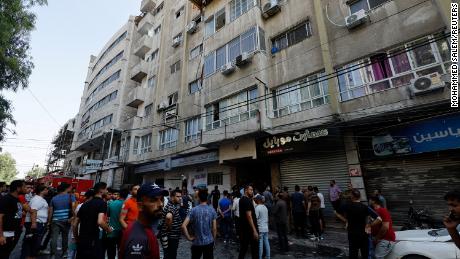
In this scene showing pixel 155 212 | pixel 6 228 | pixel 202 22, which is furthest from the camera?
pixel 202 22

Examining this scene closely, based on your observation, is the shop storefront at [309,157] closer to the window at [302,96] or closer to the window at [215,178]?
the window at [302,96]

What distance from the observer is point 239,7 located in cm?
1584

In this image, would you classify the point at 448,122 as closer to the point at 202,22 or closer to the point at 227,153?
the point at 227,153

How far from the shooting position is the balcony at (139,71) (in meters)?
26.0

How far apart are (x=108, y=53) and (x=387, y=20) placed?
36146 millimetres

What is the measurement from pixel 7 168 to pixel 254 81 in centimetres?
8619

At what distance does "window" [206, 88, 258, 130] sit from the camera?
43.9 ft

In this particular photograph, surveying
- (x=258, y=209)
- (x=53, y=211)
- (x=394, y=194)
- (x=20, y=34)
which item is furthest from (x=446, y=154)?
(x=20, y=34)

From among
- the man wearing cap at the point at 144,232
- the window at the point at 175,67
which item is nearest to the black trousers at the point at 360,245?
the man wearing cap at the point at 144,232

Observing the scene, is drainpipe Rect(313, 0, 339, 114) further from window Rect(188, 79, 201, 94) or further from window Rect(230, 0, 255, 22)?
window Rect(188, 79, 201, 94)

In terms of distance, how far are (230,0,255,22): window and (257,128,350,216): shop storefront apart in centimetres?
881

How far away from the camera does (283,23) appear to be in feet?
45.0

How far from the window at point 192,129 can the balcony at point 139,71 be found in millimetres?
11655

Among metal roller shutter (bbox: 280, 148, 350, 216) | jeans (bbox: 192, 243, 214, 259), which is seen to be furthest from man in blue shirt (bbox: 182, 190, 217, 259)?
metal roller shutter (bbox: 280, 148, 350, 216)
